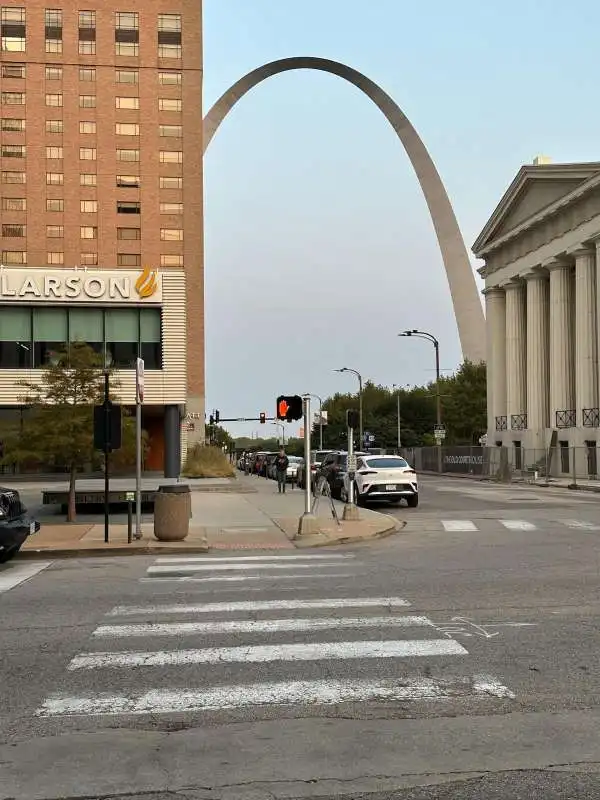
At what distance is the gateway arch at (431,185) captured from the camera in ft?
290

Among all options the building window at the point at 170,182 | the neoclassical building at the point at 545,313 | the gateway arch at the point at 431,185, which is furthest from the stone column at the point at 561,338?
the building window at the point at 170,182

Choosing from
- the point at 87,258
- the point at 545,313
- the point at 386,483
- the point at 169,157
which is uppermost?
the point at 169,157

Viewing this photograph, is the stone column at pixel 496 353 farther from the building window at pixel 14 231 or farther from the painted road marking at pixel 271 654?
the painted road marking at pixel 271 654

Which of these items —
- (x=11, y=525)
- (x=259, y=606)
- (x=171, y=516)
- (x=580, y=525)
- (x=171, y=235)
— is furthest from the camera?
(x=171, y=235)

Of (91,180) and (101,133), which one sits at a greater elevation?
(101,133)

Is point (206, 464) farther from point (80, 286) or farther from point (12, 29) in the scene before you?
point (12, 29)

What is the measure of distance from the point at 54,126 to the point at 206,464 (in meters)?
40.9

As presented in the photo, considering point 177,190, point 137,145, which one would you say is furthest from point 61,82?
point 177,190

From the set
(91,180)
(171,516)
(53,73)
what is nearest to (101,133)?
(91,180)

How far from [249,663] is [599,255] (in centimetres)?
4698

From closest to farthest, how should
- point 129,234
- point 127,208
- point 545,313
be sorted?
point 545,313 → point 129,234 → point 127,208

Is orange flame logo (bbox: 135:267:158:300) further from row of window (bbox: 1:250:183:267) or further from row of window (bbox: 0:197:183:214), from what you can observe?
row of window (bbox: 0:197:183:214)

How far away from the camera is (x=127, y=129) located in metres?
75.9

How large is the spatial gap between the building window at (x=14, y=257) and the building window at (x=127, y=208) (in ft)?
A: 27.4
